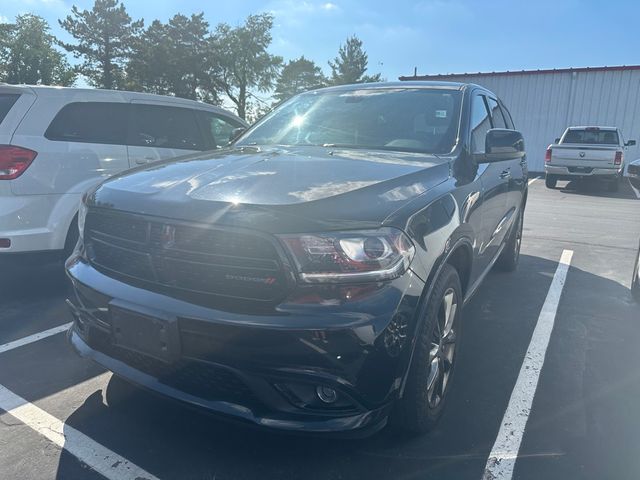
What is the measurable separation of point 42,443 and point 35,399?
0.48 meters

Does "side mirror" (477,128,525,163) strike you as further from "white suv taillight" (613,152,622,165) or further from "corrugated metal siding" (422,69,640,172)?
"corrugated metal siding" (422,69,640,172)

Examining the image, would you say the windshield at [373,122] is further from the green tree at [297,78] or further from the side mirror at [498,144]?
the green tree at [297,78]

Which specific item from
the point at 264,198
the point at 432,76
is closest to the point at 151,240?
the point at 264,198

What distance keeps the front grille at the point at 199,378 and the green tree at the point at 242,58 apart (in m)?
53.0

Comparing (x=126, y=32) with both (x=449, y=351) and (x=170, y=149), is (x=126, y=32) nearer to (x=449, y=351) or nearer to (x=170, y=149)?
(x=170, y=149)

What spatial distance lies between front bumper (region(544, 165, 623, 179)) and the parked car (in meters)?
12.7

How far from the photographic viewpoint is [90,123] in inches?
185

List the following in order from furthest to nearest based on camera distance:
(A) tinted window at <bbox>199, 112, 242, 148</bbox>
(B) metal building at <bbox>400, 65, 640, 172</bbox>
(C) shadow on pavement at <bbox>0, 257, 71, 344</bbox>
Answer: (B) metal building at <bbox>400, 65, 640, 172</bbox>
(A) tinted window at <bbox>199, 112, 242, 148</bbox>
(C) shadow on pavement at <bbox>0, 257, 71, 344</bbox>

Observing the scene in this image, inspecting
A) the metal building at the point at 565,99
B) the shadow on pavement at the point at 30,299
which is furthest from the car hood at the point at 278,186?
A: the metal building at the point at 565,99

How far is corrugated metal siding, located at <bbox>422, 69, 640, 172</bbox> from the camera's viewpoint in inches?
811

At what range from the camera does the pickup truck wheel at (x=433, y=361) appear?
87.0 inches

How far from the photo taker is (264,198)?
2.06m

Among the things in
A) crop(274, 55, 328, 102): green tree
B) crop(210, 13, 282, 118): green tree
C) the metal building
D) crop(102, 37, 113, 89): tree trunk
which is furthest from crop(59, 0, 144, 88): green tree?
the metal building

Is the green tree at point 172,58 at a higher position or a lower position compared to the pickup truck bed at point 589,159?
higher
